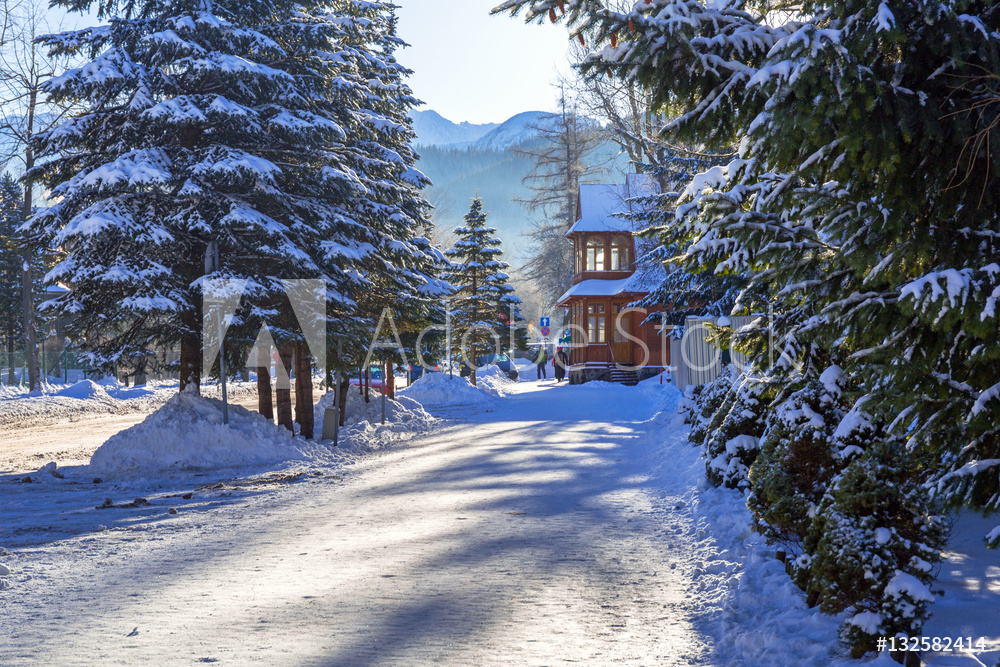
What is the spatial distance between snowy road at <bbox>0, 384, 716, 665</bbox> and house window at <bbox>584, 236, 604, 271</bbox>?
33.8 metres

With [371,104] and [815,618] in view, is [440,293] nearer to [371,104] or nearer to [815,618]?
[371,104]

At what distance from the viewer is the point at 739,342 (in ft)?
23.1

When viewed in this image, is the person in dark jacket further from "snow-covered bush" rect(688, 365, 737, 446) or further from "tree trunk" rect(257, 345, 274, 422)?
"snow-covered bush" rect(688, 365, 737, 446)

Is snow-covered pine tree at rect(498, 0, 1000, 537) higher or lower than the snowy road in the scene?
higher

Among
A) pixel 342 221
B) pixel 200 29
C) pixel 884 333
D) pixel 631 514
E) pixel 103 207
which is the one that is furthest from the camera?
pixel 342 221

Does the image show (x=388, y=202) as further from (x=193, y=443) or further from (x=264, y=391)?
(x=193, y=443)

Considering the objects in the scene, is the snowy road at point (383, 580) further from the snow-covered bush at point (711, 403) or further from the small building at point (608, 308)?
the small building at point (608, 308)

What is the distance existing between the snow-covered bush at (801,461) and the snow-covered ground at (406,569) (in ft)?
1.65

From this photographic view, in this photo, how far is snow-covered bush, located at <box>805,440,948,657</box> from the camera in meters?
4.27

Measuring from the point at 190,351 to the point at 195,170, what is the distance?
3.94 meters

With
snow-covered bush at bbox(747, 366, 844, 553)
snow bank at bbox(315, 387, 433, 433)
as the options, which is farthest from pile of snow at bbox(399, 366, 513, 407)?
snow-covered bush at bbox(747, 366, 844, 553)

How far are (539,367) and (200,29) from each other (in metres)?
49.8

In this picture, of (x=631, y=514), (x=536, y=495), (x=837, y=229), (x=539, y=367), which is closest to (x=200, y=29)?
(x=536, y=495)

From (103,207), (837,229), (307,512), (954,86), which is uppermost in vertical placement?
(103,207)
